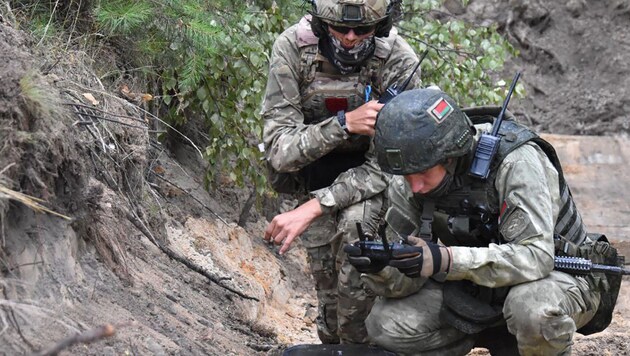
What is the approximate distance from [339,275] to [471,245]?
751 mm

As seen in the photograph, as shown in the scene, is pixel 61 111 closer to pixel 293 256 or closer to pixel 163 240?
pixel 163 240

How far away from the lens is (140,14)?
16.7 ft

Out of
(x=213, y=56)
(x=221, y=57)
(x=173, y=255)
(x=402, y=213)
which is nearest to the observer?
(x=402, y=213)

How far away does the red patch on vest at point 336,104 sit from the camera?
15.3ft

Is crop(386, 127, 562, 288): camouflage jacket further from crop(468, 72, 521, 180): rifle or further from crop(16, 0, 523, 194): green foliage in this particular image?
crop(16, 0, 523, 194): green foliage

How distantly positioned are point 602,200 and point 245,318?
→ 4132mm

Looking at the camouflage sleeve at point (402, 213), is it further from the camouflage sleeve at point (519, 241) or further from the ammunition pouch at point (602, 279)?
the ammunition pouch at point (602, 279)

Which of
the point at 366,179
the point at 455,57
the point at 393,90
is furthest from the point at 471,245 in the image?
the point at 455,57

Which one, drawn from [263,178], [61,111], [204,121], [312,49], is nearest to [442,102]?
[312,49]

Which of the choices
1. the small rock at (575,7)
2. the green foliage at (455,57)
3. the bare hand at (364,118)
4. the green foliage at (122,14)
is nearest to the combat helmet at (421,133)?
the bare hand at (364,118)

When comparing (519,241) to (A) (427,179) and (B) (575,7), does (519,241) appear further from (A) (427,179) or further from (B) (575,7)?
(B) (575,7)

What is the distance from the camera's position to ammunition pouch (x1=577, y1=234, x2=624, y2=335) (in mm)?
4027

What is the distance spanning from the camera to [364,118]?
172 inches

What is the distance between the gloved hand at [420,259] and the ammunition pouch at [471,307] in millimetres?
300
